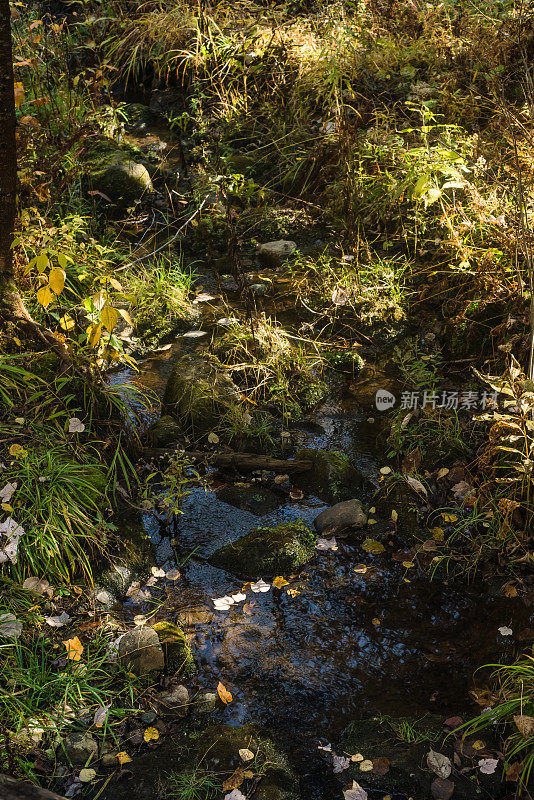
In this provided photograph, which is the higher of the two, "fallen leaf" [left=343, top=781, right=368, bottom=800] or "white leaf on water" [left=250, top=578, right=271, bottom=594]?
"fallen leaf" [left=343, top=781, right=368, bottom=800]

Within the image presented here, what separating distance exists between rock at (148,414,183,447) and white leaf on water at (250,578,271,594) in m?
1.16

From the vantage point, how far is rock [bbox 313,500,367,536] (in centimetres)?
376

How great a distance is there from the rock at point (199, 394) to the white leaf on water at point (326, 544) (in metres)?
1.12

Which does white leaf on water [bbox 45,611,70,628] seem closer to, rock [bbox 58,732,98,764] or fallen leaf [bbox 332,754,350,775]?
rock [bbox 58,732,98,764]

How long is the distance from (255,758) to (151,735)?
45cm

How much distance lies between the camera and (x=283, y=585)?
3.50m

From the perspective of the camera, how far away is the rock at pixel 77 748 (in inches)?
104

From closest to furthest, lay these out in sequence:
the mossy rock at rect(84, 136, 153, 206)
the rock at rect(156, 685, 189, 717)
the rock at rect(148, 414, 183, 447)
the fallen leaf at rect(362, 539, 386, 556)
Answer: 1. the rock at rect(156, 685, 189, 717)
2. the fallen leaf at rect(362, 539, 386, 556)
3. the rock at rect(148, 414, 183, 447)
4. the mossy rock at rect(84, 136, 153, 206)

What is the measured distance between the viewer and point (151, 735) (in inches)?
107

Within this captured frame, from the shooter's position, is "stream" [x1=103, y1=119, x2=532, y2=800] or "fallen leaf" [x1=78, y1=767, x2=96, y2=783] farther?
"stream" [x1=103, y1=119, x2=532, y2=800]

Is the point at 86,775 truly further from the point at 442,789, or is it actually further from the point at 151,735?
the point at 442,789

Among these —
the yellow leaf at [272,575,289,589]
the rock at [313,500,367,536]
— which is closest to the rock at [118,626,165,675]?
the yellow leaf at [272,575,289,589]

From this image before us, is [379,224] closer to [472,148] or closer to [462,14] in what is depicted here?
[472,148]

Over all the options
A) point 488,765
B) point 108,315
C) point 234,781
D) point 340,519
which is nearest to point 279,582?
point 340,519
